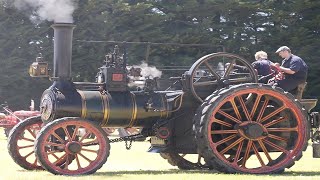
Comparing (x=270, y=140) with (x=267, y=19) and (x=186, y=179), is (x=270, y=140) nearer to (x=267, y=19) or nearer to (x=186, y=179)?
(x=186, y=179)

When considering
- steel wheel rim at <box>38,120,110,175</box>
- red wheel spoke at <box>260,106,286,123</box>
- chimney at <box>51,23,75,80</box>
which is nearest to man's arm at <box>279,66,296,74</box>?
red wheel spoke at <box>260,106,286,123</box>

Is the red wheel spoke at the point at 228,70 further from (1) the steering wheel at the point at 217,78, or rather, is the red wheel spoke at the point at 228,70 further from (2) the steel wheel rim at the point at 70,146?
(2) the steel wheel rim at the point at 70,146

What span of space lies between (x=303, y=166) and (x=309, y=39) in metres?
22.9

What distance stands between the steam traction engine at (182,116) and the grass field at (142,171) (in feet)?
0.96

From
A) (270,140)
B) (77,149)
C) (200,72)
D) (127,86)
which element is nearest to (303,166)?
(270,140)

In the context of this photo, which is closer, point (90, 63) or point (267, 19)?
point (90, 63)

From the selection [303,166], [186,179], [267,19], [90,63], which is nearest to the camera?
[186,179]

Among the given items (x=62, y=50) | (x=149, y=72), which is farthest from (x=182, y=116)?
(x=62, y=50)

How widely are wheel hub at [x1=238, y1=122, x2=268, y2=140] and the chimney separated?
2.62 meters

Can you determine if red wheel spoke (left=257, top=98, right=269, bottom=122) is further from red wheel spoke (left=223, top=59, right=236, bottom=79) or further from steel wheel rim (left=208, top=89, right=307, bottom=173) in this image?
red wheel spoke (left=223, top=59, right=236, bottom=79)

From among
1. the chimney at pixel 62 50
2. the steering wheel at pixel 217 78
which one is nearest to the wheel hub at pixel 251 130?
the steering wheel at pixel 217 78

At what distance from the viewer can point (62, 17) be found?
10.5 metres

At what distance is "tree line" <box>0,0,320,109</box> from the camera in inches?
1251

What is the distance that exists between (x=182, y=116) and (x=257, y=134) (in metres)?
1.22
